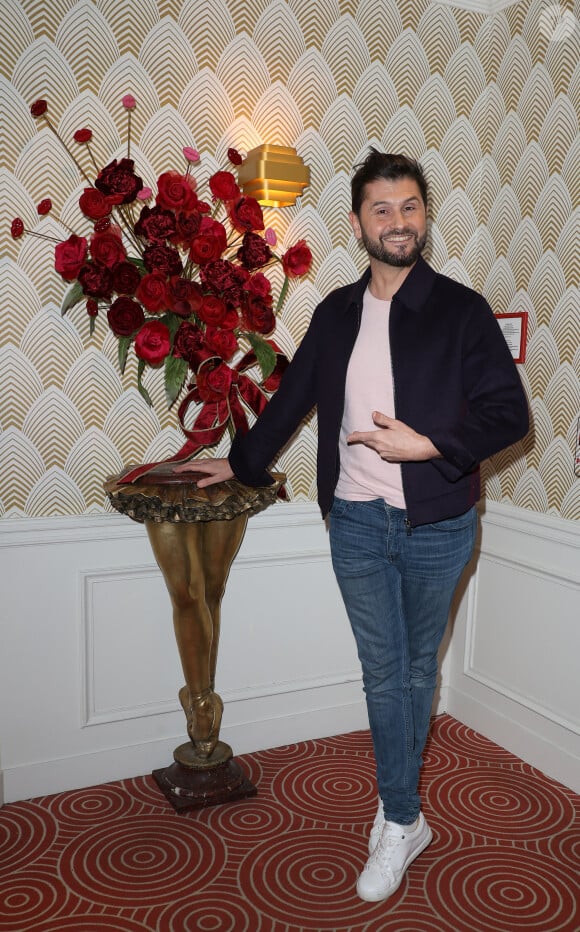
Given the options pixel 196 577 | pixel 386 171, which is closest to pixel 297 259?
pixel 386 171

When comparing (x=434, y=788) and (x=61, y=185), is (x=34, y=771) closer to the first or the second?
(x=434, y=788)

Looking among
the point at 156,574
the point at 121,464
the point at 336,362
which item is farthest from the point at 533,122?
the point at 156,574

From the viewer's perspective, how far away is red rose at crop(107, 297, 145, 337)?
214 centimetres

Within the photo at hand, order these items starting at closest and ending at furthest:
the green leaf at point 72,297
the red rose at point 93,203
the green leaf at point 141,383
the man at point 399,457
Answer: the man at point 399,457 → the red rose at point 93,203 → the green leaf at point 72,297 → the green leaf at point 141,383

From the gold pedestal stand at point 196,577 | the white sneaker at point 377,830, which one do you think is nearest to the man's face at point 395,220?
the gold pedestal stand at point 196,577

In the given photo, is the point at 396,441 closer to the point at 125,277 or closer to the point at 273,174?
the point at 125,277

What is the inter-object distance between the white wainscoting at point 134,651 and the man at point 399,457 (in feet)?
2.19

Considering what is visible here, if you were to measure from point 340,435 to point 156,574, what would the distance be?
2.69 ft

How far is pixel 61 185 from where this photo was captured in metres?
2.22

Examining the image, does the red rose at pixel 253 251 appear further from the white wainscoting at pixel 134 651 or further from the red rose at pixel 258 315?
the white wainscoting at pixel 134 651

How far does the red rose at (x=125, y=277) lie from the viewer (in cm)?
211

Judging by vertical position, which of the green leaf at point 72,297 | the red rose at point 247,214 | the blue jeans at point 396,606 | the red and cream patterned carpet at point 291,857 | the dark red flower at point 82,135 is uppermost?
the dark red flower at point 82,135

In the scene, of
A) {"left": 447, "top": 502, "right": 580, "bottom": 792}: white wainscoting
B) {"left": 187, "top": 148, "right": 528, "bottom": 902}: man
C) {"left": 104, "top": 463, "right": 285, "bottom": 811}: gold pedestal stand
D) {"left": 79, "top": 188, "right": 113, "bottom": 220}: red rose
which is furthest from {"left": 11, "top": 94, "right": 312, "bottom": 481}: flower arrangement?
{"left": 447, "top": 502, "right": 580, "bottom": 792}: white wainscoting

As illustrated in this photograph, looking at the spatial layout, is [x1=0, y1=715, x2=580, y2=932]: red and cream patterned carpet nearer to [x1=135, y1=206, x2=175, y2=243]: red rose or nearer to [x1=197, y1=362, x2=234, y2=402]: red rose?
[x1=197, y1=362, x2=234, y2=402]: red rose
